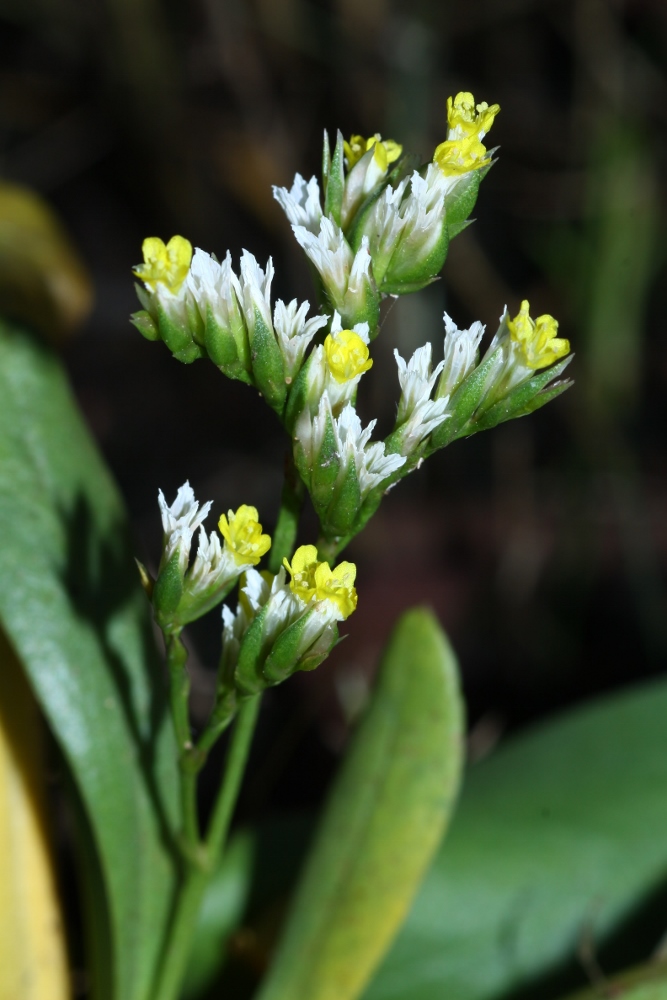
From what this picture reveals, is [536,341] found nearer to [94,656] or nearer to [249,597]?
[249,597]

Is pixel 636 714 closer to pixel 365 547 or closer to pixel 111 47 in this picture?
pixel 365 547

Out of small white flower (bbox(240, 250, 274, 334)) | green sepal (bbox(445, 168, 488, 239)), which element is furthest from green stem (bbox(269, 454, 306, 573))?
green sepal (bbox(445, 168, 488, 239))

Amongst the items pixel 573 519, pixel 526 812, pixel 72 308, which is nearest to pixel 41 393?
pixel 72 308

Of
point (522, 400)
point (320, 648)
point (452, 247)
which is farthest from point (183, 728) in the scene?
point (452, 247)

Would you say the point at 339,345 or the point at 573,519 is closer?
the point at 339,345

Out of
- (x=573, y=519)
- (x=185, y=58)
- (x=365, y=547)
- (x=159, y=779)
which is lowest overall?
(x=573, y=519)
